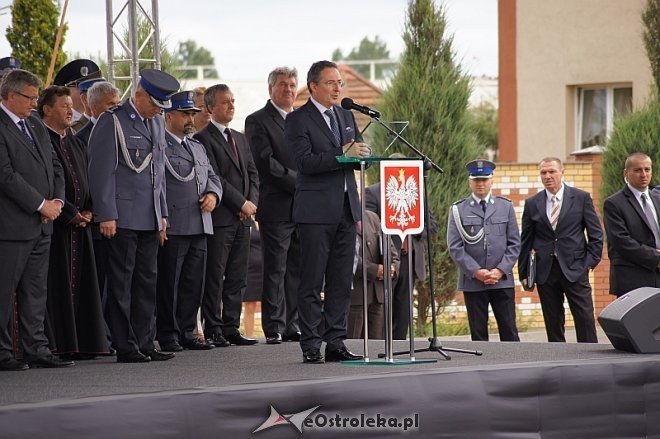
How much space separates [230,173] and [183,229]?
2.71 ft

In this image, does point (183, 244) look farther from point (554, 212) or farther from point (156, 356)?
point (554, 212)

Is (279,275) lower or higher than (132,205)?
lower

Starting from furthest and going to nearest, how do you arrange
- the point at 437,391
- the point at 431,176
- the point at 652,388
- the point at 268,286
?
the point at 431,176 < the point at 268,286 < the point at 652,388 < the point at 437,391

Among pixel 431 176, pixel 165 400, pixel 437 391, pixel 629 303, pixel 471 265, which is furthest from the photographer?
pixel 431 176

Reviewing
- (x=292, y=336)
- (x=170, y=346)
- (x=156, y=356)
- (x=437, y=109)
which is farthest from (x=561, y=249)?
(x=437, y=109)

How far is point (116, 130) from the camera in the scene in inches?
337

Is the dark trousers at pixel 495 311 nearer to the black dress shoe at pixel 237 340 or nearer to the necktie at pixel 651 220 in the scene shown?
the necktie at pixel 651 220

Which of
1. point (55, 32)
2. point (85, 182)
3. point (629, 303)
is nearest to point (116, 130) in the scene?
point (85, 182)

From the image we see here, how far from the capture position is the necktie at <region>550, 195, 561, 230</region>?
1152 cm

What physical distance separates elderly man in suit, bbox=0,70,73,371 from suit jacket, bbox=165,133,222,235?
50.1 inches

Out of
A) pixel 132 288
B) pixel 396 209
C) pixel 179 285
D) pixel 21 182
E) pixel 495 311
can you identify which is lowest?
pixel 495 311

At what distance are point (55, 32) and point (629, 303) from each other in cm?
1100

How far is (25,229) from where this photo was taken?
804 centimetres

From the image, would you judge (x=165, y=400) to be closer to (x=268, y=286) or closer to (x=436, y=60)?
(x=268, y=286)
